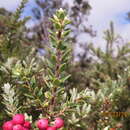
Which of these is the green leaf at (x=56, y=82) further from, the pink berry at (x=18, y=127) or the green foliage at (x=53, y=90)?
the pink berry at (x=18, y=127)

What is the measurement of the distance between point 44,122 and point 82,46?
14874mm

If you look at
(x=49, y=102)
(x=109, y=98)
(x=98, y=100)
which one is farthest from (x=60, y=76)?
(x=98, y=100)

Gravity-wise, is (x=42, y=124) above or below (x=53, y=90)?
below

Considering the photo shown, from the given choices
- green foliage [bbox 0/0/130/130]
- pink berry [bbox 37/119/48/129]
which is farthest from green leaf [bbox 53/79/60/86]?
pink berry [bbox 37/119/48/129]

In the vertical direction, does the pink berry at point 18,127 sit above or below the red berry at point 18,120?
below

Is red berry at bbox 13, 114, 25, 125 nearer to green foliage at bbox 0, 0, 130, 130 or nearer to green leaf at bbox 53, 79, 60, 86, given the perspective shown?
green foliage at bbox 0, 0, 130, 130

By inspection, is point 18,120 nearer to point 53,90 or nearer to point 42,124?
point 42,124

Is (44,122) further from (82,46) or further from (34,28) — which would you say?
(34,28)

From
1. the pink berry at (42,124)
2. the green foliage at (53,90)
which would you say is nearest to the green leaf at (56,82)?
the green foliage at (53,90)

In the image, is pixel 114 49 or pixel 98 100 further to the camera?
pixel 114 49

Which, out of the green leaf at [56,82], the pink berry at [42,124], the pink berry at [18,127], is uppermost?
the green leaf at [56,82]

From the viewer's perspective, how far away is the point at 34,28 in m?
19.0

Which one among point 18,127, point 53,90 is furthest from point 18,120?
point 53,90

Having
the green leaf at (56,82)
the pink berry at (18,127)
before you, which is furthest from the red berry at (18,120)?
the green leaf at (56,82)
